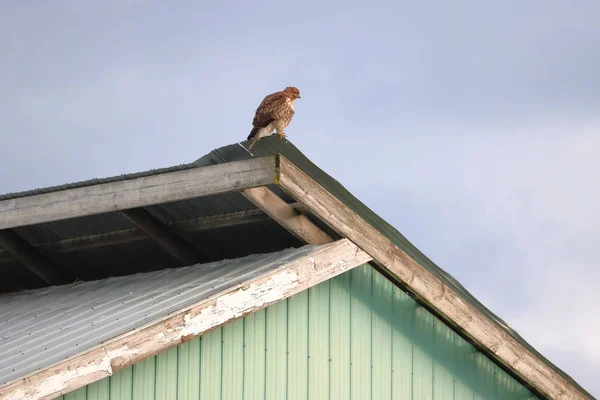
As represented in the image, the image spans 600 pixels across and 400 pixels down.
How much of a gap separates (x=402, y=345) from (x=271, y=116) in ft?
7.89

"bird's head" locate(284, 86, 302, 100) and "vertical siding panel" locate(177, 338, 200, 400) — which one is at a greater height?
"bird's head" locate(284, 86, 302, 100)

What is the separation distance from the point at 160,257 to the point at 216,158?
1.69 m

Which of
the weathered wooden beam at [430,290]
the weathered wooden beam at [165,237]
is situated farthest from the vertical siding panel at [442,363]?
the weathered wooden beam at [165,237]

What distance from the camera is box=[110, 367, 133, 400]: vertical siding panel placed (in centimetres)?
776

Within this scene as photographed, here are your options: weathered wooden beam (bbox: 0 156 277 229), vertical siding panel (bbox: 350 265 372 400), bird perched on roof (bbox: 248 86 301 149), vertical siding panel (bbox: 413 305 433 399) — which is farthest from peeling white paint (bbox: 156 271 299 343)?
bird perched on roof (bbox: 248 86 301 149)

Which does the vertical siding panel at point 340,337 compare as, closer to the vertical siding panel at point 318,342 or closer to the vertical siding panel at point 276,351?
the vertical siding panel at point 318,342

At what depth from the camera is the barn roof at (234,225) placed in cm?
868

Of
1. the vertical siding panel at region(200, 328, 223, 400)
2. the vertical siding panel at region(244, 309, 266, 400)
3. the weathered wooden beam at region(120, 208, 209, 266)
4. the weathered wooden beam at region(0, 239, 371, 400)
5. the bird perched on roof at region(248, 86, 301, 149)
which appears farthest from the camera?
the bird perched on roof at region(248, 86, 301, 149)

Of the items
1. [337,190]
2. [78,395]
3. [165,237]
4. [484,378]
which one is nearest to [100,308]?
[165,237]

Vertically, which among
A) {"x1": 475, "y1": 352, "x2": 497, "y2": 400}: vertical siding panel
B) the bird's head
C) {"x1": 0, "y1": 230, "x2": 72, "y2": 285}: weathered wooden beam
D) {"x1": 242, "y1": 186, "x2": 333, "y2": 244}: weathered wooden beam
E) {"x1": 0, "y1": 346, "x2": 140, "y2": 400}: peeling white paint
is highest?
the bird's head

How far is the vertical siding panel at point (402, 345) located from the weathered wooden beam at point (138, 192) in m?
1.87

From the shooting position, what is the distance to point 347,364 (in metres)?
9.11

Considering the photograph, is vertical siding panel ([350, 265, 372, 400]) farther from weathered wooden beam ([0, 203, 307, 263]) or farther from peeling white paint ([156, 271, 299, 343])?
peeling white paint ([156, 271, 299, 343])

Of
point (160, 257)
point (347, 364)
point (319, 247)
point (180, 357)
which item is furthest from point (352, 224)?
point (160, 257)
